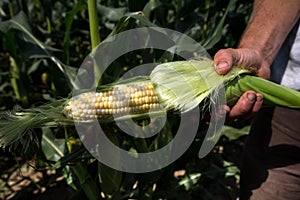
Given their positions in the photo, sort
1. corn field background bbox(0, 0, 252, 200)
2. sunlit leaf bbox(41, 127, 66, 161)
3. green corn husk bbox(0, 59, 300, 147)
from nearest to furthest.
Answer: green corn husk bbox(0, 59, 300, 147) < corn field background bbox(0, 0, 252, 200) < sunlit leaf bbox(41, 127, 66, 161)

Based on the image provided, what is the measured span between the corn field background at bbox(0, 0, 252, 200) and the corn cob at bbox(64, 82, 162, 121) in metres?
0.15

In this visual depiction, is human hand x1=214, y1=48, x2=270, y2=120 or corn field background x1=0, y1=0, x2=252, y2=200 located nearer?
human hand x1=214, y1=48, x2=270, y2=120

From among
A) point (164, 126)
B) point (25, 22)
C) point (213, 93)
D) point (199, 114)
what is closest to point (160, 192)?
point (164, 126)

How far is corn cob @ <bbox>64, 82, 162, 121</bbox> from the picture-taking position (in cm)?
126

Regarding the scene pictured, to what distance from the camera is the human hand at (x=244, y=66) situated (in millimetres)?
1282

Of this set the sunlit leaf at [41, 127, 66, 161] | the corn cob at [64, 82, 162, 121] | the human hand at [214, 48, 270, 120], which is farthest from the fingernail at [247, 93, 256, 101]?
the sunlit leaf at [41, 127, 66, 161]

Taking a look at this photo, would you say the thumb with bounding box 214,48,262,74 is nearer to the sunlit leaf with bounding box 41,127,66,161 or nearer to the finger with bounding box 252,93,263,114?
the finger with bounding box 252,93,263,114

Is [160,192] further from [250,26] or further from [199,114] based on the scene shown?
[250,26]

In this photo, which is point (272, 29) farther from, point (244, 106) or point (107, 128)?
point (107, 128)

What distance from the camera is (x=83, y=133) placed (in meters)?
1.41

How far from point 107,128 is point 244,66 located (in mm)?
486

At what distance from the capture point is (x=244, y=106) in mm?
1328

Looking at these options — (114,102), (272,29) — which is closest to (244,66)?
(272,29)

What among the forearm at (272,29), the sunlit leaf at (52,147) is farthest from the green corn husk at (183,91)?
the sunlit leaf at (52,147)
